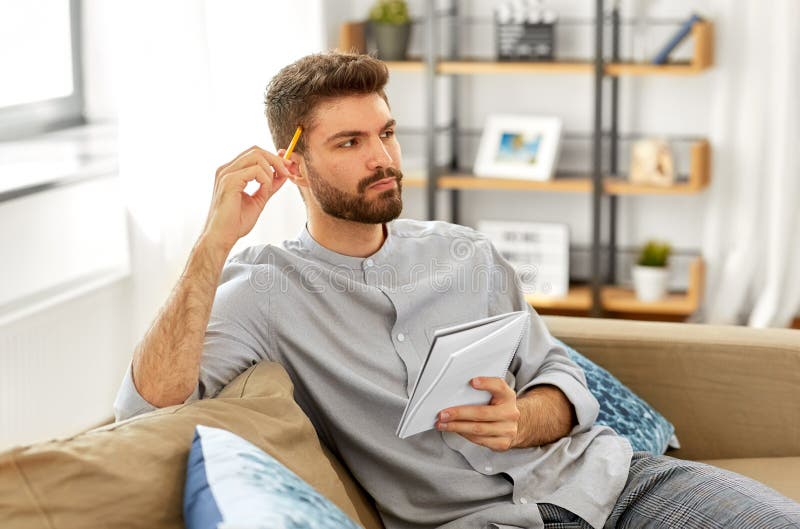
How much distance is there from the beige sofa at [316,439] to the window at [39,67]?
5.41 ft

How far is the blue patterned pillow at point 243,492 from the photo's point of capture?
1.17m

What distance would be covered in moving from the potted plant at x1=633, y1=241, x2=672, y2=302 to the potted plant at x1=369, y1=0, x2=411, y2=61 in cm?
114

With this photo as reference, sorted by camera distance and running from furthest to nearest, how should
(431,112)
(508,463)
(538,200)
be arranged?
(538,200) → (431,112) → (508,463)

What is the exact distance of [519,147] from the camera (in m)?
4.05

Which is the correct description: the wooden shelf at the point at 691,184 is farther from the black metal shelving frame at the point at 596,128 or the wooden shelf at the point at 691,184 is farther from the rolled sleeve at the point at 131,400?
the rolled sleeve at the point at 131,400

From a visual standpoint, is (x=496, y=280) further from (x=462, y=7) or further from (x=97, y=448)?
(x=462, y=7)

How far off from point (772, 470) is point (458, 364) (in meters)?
0.82

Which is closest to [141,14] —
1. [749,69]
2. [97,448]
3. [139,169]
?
[139,169]

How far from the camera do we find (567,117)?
4.19 m

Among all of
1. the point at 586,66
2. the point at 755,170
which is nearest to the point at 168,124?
the point at 586,66

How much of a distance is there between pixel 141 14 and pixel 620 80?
1.94 metres

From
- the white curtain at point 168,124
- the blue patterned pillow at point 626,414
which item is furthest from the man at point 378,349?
the white curtain at point 168,124

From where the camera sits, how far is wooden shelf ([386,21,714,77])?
A: 373 cm

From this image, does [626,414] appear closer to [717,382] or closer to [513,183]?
[717,382]
